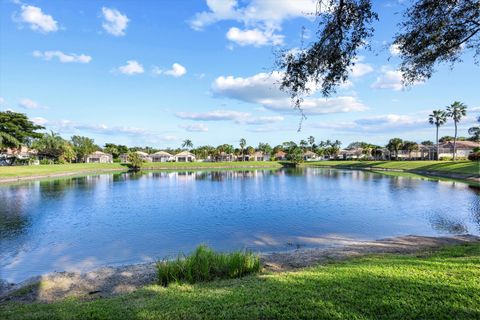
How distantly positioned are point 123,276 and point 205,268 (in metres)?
3.69

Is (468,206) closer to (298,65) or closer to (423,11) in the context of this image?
(423,11)

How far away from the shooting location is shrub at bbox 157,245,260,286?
9703 mm

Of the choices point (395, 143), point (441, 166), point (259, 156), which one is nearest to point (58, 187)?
point (441, 166)

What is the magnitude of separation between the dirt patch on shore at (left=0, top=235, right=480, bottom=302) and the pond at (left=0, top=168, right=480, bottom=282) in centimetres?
171

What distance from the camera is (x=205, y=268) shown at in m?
9.84

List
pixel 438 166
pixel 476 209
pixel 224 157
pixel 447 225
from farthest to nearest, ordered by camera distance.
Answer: pixel 224 157 < pixel 438 166 < pixel 476 209 < pixel 447 225

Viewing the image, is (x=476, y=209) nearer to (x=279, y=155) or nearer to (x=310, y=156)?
(x=310, y=156)

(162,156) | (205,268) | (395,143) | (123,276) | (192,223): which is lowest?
(192,223)

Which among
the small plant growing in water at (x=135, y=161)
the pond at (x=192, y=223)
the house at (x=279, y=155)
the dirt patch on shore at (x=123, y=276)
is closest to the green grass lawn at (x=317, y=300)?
the dirt patch on shore at (x=123, y=276)

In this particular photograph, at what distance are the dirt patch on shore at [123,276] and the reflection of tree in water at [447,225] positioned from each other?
348cm

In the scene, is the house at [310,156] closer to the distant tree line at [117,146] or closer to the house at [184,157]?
the distant tree line at [117,146]

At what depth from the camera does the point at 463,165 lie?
6028 cm

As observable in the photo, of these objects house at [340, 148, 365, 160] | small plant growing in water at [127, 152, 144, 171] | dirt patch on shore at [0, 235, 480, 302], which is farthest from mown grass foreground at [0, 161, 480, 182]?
dirt patch on shore at [0, 235, 480, 302]

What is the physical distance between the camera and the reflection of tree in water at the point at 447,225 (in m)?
18.9
